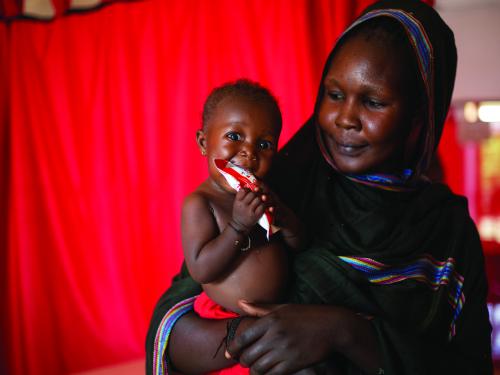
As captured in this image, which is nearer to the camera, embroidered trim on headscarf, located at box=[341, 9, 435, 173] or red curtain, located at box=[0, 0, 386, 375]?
embroidered trim on headscarf, located at box=[341, 9, 435, 173]

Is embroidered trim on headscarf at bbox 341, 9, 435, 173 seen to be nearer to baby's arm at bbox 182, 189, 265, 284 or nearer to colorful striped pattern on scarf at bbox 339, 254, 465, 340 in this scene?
colorful striped pattern on scarf at bbox 339, 254, 465, 340

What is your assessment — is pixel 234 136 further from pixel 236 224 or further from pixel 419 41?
pixel 419 41

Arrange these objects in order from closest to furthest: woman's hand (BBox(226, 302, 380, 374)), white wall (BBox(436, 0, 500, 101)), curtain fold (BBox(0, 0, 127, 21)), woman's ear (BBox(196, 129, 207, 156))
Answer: woman's hand (BBox(226, 302, 380, 374)) < woman's ear (BBox(196, 129, 207, 156)) < curtain fold (BBox(0, 0, 127, 21)) < white wall (BBox(436, 0, 500, 101))

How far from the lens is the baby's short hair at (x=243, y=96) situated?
A: 1.01 m

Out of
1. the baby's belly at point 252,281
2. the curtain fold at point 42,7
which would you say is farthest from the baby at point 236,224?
the curtain fold at point 42,7

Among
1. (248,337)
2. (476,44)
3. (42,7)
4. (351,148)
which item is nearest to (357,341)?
(248,337)

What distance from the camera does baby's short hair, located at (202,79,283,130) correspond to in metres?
1.01

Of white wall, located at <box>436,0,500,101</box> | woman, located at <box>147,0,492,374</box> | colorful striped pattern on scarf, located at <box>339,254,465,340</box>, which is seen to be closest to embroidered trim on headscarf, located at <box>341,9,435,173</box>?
woman, located at <box>147,0,492,374</box>

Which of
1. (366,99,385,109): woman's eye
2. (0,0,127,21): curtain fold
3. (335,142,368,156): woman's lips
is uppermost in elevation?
(0,0,127,21): curtain fold

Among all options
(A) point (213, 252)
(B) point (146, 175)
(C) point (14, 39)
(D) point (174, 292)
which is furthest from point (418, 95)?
(C) point (14, 39)

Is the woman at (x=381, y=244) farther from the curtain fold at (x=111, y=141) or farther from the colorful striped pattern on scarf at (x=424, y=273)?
the curtain fold at (x=111, y=141)

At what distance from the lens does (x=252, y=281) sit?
0.95 metres

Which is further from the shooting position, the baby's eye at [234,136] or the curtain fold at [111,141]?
the curtain fold at [111,141]

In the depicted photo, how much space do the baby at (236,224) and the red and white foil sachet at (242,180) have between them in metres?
0.01
